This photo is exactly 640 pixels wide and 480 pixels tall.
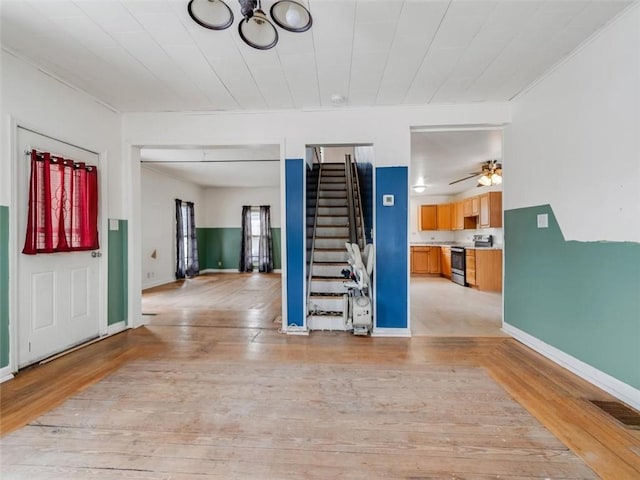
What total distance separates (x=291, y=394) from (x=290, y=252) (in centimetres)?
172

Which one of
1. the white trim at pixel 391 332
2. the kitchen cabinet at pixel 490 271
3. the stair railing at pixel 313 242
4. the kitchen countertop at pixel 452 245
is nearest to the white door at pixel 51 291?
the stair railing at pixel 313 242

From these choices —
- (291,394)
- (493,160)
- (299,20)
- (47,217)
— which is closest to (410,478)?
(291,394)

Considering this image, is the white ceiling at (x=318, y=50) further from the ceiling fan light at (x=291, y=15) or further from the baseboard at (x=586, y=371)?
the baseboard at (x=586, y=371)

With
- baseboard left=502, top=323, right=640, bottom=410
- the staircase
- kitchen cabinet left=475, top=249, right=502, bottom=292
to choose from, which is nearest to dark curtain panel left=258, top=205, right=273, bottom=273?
the staircase

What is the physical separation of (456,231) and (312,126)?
717 cm

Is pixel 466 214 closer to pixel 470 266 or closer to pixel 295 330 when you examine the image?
pixel 470 266

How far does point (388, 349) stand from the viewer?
3.07 m

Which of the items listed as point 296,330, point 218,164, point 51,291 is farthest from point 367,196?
point 51,291

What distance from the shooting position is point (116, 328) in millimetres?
3609

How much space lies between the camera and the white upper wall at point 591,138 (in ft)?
6.69

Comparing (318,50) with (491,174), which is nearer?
(318,50)

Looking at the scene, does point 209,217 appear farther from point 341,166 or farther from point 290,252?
point 290,252

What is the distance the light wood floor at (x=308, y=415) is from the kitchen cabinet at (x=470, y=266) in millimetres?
3591

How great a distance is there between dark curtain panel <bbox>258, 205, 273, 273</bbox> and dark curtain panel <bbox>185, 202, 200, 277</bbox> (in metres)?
1.89
